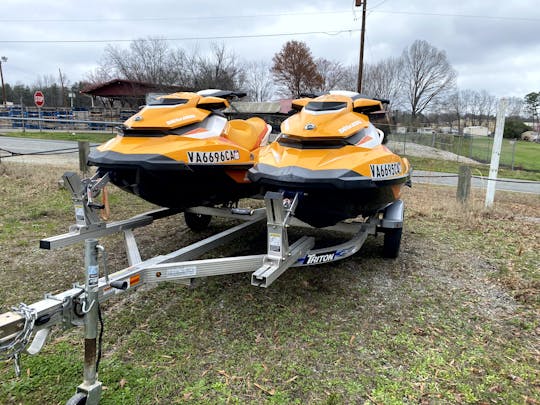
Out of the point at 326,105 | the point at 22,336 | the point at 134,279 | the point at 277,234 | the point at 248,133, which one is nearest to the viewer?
the point at 22,336

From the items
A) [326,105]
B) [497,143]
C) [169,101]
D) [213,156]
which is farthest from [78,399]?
[497,143]

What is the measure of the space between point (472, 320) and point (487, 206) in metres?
4.68

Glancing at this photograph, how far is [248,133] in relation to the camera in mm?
4488

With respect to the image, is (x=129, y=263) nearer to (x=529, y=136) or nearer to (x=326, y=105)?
(x=326, y=105)

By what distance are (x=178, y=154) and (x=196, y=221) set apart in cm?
211

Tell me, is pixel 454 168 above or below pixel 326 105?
below

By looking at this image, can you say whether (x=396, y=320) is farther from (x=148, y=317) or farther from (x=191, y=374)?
(x=148, y=317)

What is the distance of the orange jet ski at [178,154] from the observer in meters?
3.55

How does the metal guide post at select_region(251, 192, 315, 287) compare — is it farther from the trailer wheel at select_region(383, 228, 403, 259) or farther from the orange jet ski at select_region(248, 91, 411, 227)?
the trailer wheel at select_region(383, 228, 403, 259)

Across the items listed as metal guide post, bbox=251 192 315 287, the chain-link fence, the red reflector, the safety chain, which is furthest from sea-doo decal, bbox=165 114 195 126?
the chain-link fence

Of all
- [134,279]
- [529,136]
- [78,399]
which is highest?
[134,279]

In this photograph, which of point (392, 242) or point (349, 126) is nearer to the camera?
point (349, 126)

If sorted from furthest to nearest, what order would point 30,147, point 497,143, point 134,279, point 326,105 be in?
point 30,147 → point 497,143 → point 326,105 → point 134,279

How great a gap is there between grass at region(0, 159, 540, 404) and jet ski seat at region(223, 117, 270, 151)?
1.29 metres
